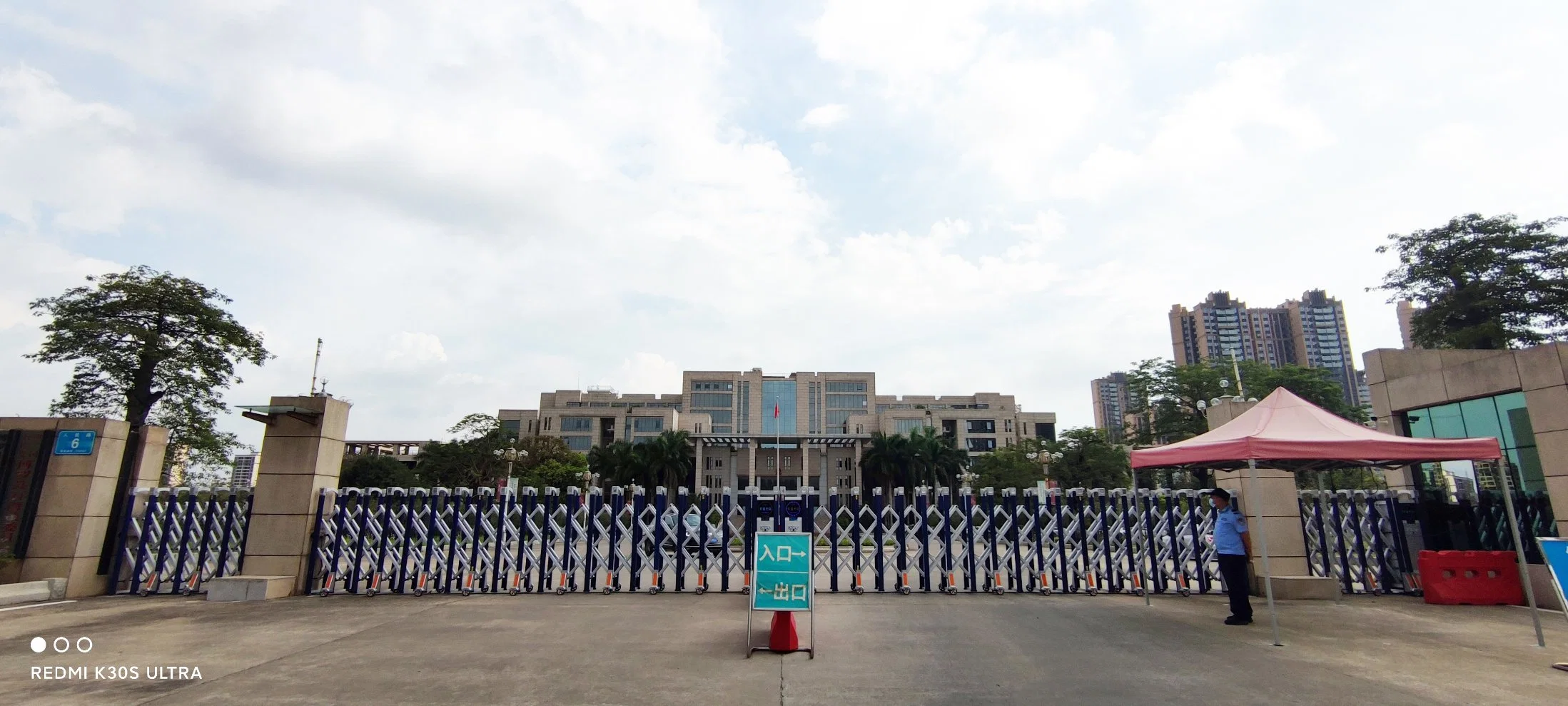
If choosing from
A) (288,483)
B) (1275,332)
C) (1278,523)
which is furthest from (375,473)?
(1275,332)

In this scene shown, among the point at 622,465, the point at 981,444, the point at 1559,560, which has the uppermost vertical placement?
the point at 981,444

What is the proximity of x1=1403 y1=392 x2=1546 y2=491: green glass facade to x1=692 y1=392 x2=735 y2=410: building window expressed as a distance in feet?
263

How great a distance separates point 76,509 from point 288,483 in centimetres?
294

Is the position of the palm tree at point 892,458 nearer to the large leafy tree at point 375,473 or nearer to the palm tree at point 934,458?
the palm tree at point 934,458

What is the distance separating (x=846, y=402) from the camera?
90500 millimetres

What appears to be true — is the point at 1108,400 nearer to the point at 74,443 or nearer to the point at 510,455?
the point at 510,455

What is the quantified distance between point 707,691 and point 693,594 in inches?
216

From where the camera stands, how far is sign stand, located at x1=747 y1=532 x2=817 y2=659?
6.43 m

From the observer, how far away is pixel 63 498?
10.3 m

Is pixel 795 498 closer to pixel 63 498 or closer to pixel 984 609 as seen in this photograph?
pixel 984 609

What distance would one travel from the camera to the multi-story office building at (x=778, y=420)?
72875 millimetres

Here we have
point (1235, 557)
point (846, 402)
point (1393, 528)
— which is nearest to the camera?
point (1235, 557)

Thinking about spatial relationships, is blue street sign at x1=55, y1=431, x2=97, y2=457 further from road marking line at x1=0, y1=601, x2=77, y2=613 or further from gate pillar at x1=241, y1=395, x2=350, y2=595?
gate pillar at x1=241, y1=395, x2=350, y2=595

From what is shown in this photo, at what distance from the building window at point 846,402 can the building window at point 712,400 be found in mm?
12969
